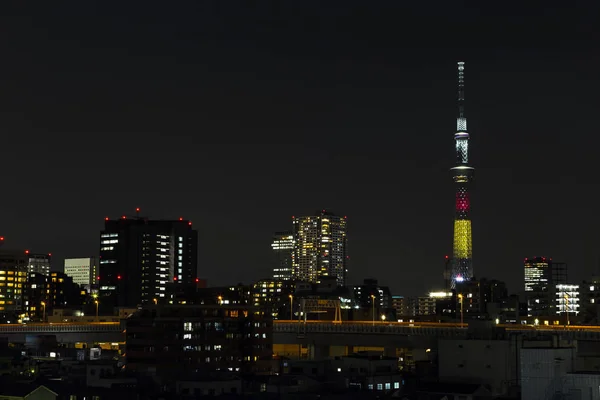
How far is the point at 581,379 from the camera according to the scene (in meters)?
43.7

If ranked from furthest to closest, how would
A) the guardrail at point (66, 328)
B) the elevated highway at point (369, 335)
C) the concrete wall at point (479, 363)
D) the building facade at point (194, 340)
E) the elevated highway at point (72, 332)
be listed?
the guardrail at point (66, 328)
the elevated highway at point (72, 332)
the elevated highway at point (369, 335)
the building facade at point (194, 340)
the concrete wall at point (479, 363)

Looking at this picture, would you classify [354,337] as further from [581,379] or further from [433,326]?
[581,379]

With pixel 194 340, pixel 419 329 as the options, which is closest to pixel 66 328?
pixel 194 340

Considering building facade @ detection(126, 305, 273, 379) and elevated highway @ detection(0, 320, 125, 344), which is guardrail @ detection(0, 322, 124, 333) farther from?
building facade @ detection(126, 305, 273, 379)

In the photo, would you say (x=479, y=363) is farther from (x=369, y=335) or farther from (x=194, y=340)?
(x=369, y=335)

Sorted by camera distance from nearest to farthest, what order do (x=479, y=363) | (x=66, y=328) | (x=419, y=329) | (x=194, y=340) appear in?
(x=479, y=363) → (x=194, y=340) → (x=419, y=329) → (x=66, y=328)

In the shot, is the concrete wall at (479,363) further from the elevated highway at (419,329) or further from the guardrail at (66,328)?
the guardrail at (66,328)

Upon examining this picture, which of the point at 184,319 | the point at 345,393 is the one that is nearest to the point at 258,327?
the point at 184,319

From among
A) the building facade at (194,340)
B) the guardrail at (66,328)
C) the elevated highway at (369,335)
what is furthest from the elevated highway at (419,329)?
the guardrail at (66,328)

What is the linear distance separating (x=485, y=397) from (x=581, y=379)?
11.9 metres

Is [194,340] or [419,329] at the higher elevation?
[419,329]

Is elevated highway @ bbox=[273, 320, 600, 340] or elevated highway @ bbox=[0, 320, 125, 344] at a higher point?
elevated highway @ bbox=[273, 320, 600, 340]

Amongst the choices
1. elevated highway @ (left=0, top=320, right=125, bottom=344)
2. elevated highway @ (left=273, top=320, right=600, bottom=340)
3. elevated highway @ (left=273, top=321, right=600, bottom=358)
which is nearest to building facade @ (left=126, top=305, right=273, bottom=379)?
elevated highway @ (left=273, top=321, right=600, bottom=358)

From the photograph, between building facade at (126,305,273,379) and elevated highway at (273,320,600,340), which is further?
elevated highway at (273,320,600,340)
